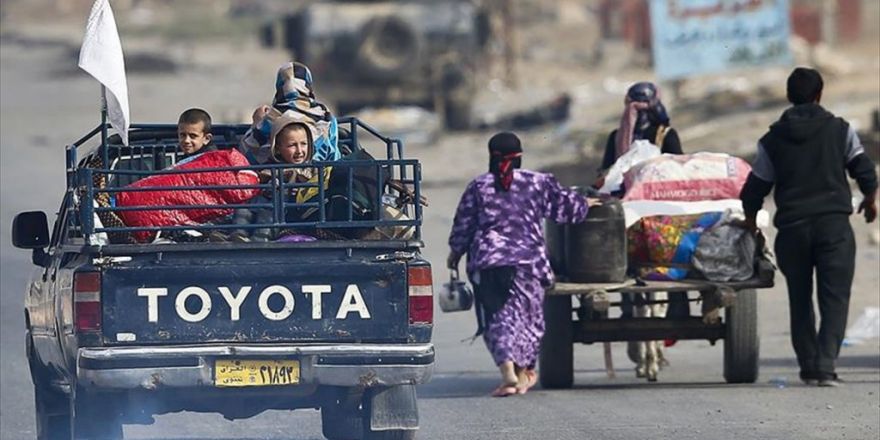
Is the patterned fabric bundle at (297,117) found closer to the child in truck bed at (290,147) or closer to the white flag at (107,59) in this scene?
the child in truck bed at (290,147)

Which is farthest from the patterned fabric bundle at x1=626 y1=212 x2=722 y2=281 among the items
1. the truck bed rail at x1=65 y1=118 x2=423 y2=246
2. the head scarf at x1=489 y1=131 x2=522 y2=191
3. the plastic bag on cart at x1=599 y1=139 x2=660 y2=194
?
the truck bed rail at x1=65 y1=118 x2=423 y2=246

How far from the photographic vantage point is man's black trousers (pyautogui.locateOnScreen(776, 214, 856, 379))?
10945 millimetres

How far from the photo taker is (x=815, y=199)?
10953 millimetres

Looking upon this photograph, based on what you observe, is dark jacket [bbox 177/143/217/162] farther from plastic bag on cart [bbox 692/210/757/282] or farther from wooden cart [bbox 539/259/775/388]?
plastic bag on cart [bbox 692/210/757/282]

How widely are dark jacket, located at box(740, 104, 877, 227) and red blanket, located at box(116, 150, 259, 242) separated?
3.66 m

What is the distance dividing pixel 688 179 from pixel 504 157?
1.09 m

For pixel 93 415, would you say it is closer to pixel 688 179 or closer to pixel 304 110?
pixel 304 110

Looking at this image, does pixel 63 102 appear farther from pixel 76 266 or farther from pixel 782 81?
pixel 76 266

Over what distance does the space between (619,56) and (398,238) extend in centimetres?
3726

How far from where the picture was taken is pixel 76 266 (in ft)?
25.0

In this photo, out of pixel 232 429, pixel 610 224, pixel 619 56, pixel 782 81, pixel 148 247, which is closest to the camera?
pixel 148 247

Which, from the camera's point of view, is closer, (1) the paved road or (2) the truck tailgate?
(2) the truck tailgate

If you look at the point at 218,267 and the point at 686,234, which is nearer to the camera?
the point at 218,267

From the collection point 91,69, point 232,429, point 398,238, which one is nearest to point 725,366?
point 232,429
